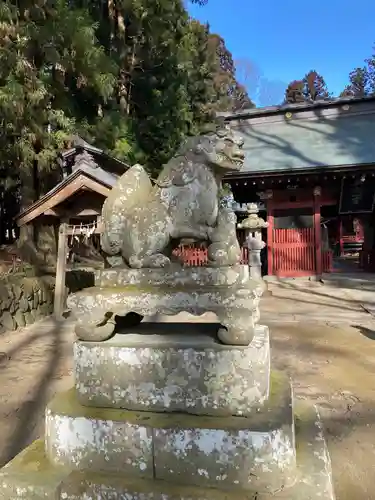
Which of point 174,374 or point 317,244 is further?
point 317,244

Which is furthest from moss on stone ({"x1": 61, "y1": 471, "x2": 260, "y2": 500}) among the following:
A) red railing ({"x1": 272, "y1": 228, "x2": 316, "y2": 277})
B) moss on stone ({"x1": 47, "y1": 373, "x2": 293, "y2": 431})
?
red railing ({"x1": 272, "y1": 228, "x2": 316, "y2": 277})

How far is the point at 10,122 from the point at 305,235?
366 inches

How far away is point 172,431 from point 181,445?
0.07 m

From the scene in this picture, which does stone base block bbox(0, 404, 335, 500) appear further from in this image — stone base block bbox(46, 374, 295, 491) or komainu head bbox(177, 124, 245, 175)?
komainu head bbox(177, 124, 245, 175)

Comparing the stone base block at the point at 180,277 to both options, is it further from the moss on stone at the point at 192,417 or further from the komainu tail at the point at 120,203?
the moss on stone at the point at 192,417

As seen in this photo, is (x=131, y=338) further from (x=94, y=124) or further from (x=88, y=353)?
(x=94, y=124)

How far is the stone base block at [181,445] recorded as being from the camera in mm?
1628

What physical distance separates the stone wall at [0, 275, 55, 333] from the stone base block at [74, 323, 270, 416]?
6.39m

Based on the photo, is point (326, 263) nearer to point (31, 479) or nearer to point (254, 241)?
point (254, 241)

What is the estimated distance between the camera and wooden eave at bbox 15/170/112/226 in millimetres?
7441

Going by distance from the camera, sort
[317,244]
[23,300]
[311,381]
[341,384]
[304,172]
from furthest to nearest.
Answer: [317,244], [304,172], [23,300], [311,381], [341,384]

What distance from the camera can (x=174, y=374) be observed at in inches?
71.0

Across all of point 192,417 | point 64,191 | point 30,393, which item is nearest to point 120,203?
point 192,417

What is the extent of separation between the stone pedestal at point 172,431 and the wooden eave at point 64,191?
18.6 feet
